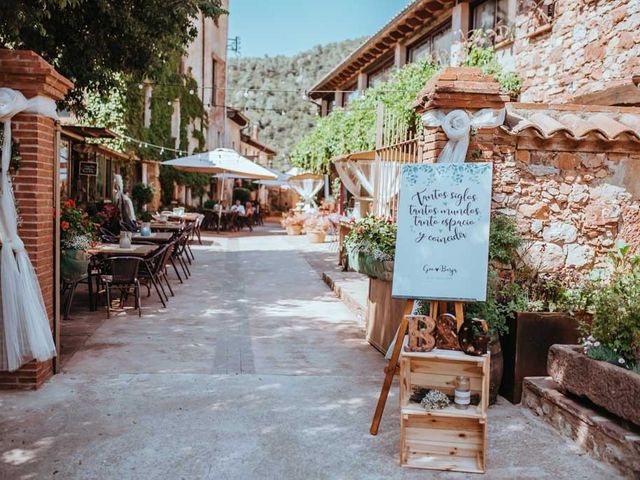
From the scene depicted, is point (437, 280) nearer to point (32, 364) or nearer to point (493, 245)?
point (493, 245)

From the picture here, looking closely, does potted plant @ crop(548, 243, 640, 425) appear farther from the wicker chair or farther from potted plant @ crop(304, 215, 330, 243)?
potted plant @ crop(304, 215, 330, 243)

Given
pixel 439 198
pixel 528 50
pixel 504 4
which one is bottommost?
pixel 439 198

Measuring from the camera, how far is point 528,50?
9.89 m

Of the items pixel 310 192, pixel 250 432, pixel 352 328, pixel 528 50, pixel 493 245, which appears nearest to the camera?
pixel 250 432

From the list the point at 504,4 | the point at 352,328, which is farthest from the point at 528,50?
the point at 352,328

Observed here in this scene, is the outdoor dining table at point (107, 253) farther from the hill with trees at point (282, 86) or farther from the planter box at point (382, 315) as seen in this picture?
the hill with trees at point (282, 86)

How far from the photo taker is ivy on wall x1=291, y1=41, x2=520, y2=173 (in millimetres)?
10578

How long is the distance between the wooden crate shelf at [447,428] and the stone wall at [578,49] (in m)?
5.36

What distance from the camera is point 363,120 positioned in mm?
13359

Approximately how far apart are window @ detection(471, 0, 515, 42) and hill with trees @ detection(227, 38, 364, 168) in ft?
143

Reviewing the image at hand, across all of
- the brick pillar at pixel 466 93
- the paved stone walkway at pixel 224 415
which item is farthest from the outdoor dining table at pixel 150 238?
the brick pillar at pixel 466 93

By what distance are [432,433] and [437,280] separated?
0.94 m

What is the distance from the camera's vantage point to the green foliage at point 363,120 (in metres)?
11.2

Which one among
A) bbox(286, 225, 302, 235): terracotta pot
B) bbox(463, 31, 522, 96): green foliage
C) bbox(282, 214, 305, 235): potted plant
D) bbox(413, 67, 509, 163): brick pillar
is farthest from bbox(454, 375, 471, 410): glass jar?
bbox(286, 225, 302, 235): terracotta pot
